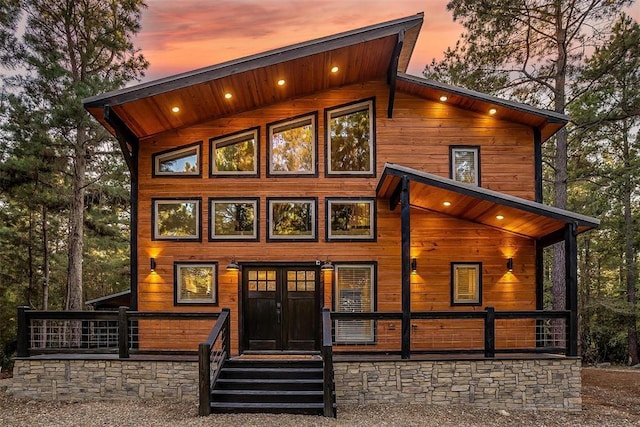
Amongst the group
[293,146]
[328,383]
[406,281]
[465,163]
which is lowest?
[328,383]

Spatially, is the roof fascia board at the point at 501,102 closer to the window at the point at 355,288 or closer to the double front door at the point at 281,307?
the window at the point at 355,288

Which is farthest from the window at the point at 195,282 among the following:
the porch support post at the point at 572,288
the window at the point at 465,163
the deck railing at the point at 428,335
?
the porch support post at the point at 572,288

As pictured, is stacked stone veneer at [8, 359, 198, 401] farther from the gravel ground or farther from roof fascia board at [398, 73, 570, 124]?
roof fascia board at [398, 73, 570, 124]

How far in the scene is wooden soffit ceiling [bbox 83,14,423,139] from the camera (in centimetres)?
716

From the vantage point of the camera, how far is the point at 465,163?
8.53m

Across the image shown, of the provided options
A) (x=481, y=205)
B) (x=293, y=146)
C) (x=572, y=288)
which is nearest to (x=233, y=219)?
(x=293, y=146)

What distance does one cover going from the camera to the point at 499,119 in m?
8.59

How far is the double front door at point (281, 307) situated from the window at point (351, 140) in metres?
2.10

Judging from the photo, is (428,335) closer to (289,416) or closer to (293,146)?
(289,416)

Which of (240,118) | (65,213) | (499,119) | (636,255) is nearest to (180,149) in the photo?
(240,118)

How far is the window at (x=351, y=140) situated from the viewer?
848 centimetres

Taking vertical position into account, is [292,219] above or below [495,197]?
below

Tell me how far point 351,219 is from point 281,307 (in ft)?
7.10

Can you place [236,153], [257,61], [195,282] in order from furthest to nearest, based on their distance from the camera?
[236,153] < [195,282] < [257,61]
